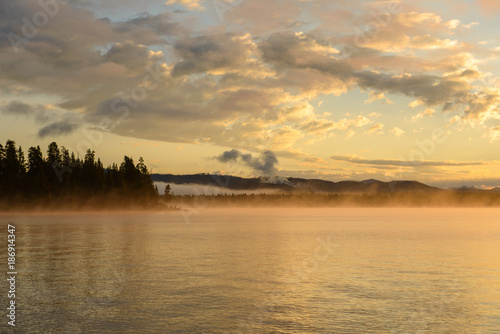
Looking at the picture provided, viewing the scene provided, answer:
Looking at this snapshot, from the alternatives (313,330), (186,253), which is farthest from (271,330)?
(186,253)

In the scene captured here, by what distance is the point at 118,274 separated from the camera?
43.9 m

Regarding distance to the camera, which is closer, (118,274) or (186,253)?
(118,274)

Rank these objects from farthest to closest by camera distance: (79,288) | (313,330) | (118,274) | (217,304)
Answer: (118,274), (79,288), (217,304), (313,330)

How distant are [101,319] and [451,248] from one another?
5891cm

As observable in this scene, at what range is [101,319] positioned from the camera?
28078mm

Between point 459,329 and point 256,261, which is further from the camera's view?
point 256,261

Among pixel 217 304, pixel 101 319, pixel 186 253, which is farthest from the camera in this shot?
pixel 186 253

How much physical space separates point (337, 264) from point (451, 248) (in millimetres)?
28741

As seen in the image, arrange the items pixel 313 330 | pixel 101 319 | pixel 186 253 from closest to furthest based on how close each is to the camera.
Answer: pixel 313 330
pixel 101 319
pixel 186 253

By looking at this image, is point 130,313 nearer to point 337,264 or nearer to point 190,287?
point 190,287

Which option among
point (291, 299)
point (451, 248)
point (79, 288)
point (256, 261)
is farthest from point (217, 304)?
Answer: point (451, 248)

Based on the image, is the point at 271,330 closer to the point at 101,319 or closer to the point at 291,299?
the point at 291,299

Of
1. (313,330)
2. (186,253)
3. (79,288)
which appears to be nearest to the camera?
(313,330)

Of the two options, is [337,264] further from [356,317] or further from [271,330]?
[271,330]
